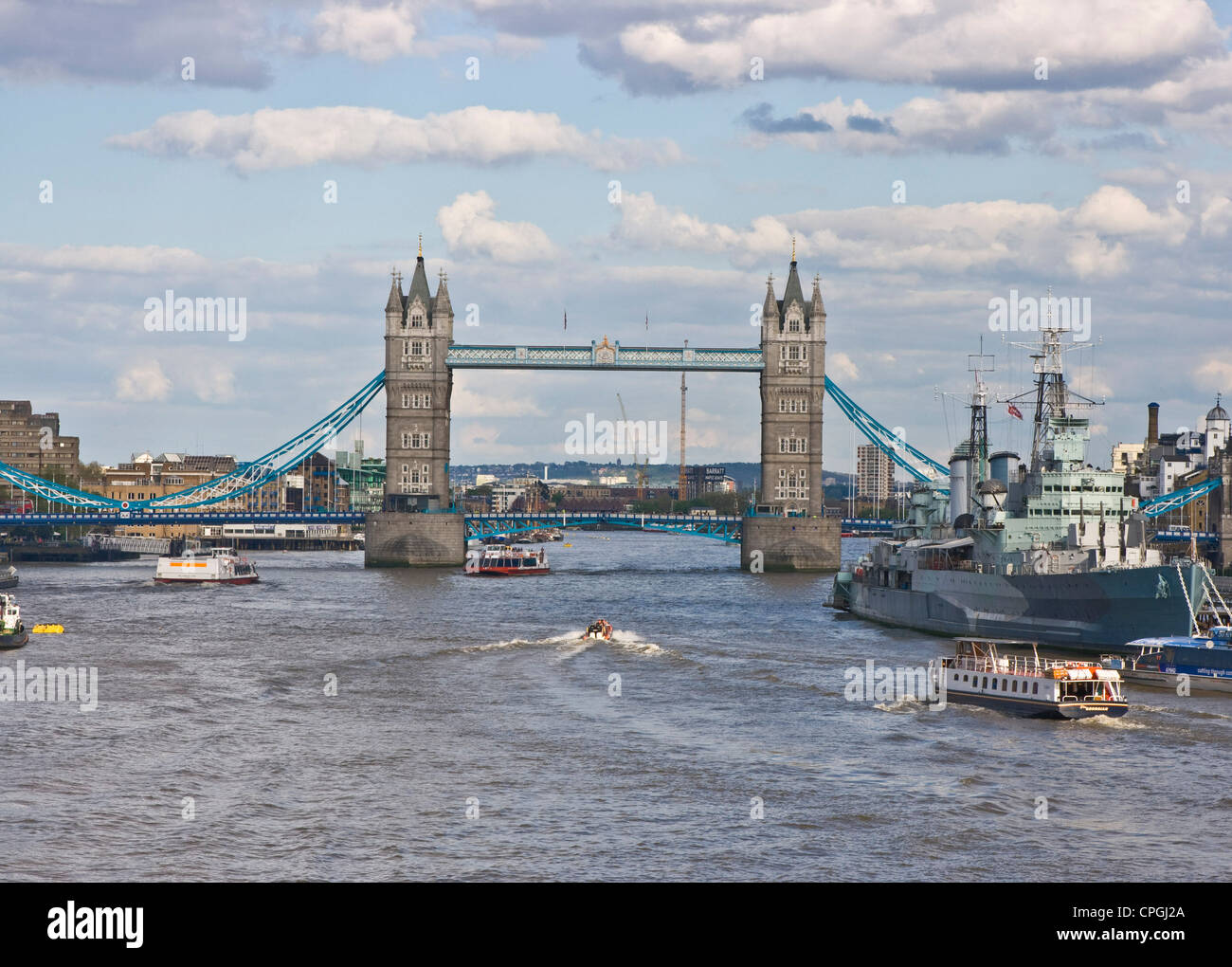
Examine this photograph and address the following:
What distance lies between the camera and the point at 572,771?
3256 centimetres

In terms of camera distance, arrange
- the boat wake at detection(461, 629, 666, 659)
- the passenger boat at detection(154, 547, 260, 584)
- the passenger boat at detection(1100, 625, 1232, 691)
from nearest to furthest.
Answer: the passenger boat at detection(1100, 625, 1232, 691), the boat wake at detection(461, 629, 666, 659), the passenger boat at detection(154, 547, 260, 584)

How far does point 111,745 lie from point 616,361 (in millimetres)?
96002

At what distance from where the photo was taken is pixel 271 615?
7512 centimetres

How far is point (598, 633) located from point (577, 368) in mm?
69826

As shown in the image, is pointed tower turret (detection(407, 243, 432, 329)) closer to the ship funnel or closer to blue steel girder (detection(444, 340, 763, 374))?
blue steel girder (detection(444, 340, 763, 374))

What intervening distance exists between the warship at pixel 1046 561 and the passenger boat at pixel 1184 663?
8.05 feet

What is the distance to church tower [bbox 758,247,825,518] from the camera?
421 ft

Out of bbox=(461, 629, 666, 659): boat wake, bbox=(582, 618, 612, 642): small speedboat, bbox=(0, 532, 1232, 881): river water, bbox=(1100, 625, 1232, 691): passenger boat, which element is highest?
bbox=(1100, 625, 1232, 691): passenger boat

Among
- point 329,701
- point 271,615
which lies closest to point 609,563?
point 271,615

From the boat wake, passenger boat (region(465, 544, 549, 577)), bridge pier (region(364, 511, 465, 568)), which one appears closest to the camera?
the boat wake

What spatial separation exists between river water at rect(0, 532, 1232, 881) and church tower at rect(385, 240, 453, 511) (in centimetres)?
6755

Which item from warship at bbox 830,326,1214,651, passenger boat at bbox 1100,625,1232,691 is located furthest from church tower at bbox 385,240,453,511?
passenger boat at bbox 1100,625,1232,691

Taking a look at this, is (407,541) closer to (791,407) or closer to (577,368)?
(577,368)
